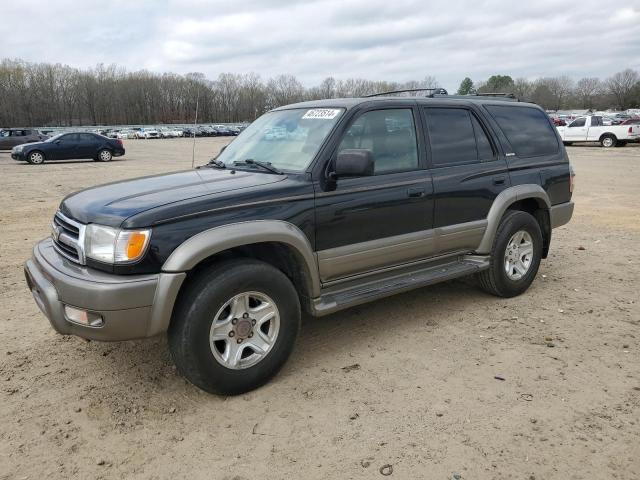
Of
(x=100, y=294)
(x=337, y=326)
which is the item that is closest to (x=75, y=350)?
(x=100, y=294)

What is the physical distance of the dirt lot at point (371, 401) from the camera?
9.21 feet

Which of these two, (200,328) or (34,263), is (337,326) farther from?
(34,263)

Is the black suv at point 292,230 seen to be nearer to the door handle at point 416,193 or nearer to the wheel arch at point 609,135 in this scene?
the door handle at point 416,193

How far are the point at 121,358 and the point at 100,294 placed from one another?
120cm

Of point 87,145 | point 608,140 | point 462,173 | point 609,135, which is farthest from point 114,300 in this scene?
point 608,140

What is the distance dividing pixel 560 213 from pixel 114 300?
4.64m

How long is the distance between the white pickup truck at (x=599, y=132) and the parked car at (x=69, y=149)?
23.3m

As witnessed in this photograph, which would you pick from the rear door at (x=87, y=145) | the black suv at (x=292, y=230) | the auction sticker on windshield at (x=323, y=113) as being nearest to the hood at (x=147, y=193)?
the black suv at (x=292, y=230)

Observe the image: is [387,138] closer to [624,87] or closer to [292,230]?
[292,230]

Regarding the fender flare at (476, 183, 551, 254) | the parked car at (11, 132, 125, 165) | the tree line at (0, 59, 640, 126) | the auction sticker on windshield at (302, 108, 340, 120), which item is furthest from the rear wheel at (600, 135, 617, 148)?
the tree line at (0, 59, 640, 126)

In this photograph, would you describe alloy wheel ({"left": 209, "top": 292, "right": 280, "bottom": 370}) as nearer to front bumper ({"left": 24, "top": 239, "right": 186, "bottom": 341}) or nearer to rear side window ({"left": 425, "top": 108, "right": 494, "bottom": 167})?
front bumper ({"left": 24, "top": 239, "right": 186, "bottom": 341})

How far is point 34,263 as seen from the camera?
3.68m

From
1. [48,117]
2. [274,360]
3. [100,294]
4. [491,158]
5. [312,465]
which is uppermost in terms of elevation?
[48,117]

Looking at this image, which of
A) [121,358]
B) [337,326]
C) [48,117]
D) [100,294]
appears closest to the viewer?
[100,294]
